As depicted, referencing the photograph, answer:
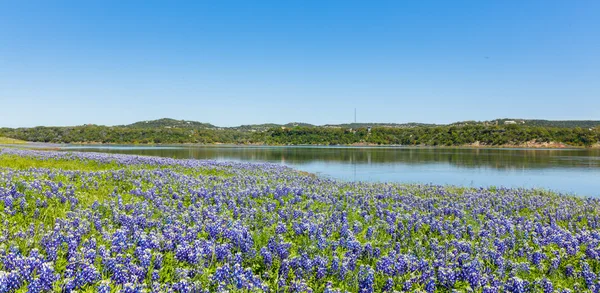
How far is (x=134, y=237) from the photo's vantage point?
251 inches

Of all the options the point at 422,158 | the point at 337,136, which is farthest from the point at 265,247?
the point at 337,136

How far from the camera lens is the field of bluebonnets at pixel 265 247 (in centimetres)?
481

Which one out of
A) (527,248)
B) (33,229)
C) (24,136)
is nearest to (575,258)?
(527,248)

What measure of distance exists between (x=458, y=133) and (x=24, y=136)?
13946 centimetres

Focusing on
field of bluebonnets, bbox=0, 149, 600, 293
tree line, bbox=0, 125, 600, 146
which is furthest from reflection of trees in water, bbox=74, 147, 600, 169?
tree line, bbox=0, 125, 600, 146

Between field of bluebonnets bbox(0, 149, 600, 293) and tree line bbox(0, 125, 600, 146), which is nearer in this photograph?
field of bluebonnets bbox(0, 149, 600, 293)

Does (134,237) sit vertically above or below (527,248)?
above

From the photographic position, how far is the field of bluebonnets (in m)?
4.81

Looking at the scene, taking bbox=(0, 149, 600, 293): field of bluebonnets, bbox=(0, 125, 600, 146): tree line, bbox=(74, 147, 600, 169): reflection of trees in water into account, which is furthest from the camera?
A: bbox=(0, 125, 600, 146): tree line

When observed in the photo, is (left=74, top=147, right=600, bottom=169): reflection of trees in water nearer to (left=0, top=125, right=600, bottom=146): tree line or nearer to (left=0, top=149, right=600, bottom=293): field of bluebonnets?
(left=0, top=149, right=600, bottom=293): field of bluebonnets

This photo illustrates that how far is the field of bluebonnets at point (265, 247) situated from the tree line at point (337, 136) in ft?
413

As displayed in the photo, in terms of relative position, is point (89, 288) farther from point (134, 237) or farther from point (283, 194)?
point (283, 194)

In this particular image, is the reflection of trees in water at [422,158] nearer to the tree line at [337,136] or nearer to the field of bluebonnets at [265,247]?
the field of bluebonnets at [265,247]

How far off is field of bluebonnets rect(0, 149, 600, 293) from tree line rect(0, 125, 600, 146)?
125907 millimetres
